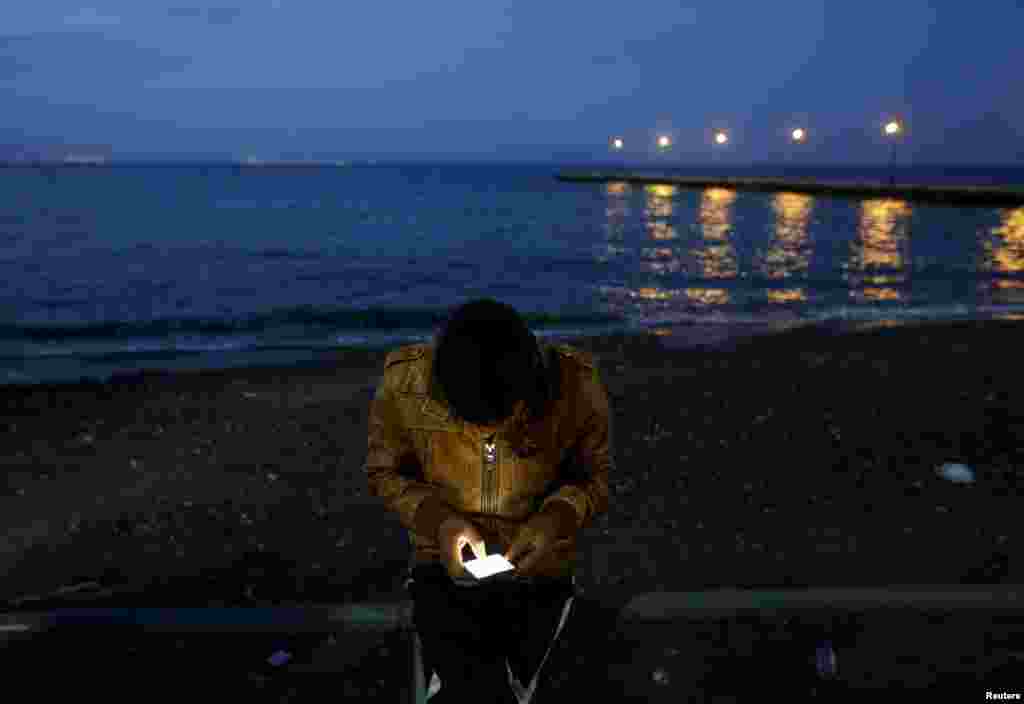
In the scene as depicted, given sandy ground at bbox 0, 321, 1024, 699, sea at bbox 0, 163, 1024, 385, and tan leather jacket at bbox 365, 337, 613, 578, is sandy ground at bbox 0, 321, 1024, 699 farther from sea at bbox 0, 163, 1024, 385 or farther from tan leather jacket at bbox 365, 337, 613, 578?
sea at bbox 0, 163, 1024, 385

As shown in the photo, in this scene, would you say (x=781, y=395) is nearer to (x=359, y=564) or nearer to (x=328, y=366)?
(x=359, y=564)

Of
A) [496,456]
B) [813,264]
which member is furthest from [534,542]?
[813,264]

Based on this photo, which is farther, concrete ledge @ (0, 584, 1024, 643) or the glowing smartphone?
concrete ledge @ (0, 584, 1024, 643)

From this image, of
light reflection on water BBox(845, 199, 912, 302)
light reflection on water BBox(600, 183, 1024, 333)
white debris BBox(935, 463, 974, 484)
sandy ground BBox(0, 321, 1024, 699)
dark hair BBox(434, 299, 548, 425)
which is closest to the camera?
dark hair BBox(434, 299, 548, 425)

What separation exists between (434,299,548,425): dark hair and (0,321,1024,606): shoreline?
2.34m

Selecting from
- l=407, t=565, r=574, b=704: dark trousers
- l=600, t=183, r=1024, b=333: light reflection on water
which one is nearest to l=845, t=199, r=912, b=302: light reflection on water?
l=600, t=183, r=1024, b=333: light reflection on water

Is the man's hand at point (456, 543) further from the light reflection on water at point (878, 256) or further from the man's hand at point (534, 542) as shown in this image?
the light reflection on water at point (878, 256)

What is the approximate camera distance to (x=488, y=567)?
262cm

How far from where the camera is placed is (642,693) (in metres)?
3.81

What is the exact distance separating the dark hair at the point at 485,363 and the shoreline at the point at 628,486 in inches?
92.2

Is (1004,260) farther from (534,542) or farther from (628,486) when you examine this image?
(534,542)

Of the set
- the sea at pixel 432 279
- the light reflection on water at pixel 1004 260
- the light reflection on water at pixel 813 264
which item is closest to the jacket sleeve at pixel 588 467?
the sea at pixel 432 279

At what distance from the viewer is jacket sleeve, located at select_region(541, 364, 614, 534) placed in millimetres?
2818

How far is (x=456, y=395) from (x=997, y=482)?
19.8 feet
